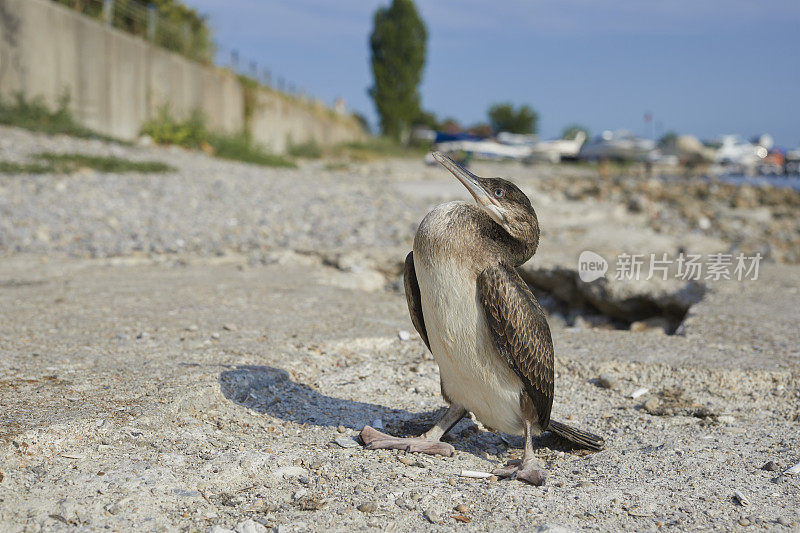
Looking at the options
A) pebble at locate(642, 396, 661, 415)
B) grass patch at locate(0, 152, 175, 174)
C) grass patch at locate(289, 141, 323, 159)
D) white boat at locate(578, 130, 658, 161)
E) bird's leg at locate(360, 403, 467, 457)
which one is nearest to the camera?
bird's leg at locate(360, 403, 467, 457)

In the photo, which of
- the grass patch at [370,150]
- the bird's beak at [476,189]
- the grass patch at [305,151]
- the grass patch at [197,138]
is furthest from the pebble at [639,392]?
the grass patch at [370,150]

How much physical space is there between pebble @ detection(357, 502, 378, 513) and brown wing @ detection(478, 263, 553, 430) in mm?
720

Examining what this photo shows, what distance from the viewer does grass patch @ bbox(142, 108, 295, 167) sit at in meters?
14.1

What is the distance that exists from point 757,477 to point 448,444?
1.16m

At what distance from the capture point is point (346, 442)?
2807 mm

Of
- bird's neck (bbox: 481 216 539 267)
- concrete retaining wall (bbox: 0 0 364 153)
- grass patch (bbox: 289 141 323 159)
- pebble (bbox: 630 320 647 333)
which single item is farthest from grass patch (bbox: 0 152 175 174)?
grass patch (bbox: 289 141 323 159)

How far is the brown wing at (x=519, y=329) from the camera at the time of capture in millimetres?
2510

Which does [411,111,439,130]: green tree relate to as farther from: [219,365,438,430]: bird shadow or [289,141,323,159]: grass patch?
[219,365,438,430]: bird shadow

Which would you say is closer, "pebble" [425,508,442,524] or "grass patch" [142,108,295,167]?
"pebble" [425,508,442,524]

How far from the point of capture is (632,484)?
2525 mm

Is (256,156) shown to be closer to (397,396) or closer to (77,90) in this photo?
(77,90)

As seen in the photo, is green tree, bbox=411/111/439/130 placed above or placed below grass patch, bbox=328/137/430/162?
above

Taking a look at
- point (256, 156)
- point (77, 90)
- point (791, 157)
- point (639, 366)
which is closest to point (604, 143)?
point (791, 157)

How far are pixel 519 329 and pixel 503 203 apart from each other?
474 millimetres
